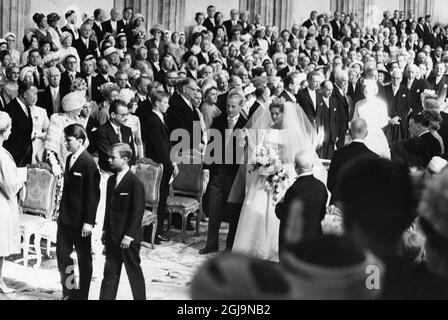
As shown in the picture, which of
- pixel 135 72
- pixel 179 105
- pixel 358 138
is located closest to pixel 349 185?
pixel 358 138

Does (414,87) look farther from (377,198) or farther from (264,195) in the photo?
(377,198)

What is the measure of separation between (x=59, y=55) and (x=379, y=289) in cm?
932

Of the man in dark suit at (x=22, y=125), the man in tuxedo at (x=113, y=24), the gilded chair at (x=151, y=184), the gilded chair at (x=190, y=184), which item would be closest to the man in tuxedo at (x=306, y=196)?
the gilded chair at (x=151, y=184)

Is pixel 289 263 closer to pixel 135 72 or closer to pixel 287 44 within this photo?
pixel 135 72

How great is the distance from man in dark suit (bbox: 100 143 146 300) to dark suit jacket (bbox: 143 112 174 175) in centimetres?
194

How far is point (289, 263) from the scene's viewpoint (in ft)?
7.41

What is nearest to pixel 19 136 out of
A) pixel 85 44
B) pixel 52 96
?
pixel 52 96

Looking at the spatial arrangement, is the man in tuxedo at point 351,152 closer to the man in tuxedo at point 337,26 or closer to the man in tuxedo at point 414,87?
the man in tuxedo at point 414,87

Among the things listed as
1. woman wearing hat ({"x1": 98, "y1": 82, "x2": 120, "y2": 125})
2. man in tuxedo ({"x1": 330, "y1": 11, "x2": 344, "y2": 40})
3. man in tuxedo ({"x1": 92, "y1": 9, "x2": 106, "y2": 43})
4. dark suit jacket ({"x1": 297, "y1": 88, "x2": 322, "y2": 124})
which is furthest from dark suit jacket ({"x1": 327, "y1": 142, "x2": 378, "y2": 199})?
man in tuxedo ({"x1": 330, "y1": 11, "x2": 344, "y2": 40})

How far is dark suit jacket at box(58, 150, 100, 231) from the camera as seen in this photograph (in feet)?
21.4

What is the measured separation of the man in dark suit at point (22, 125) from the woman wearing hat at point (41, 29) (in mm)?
2938

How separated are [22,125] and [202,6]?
31.4 feet

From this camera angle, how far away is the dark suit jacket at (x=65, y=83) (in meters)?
9.47

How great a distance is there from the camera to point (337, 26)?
18609mm
